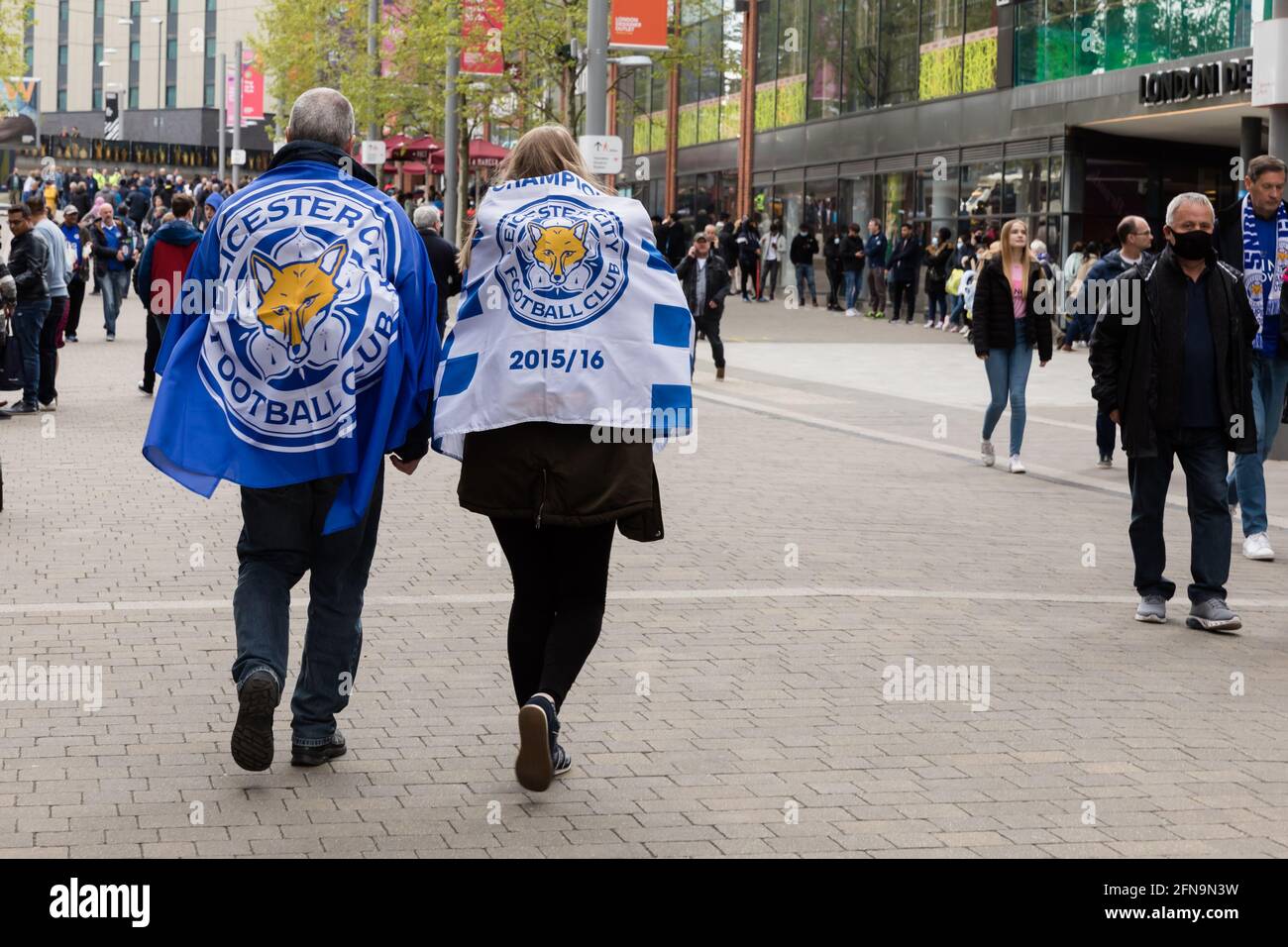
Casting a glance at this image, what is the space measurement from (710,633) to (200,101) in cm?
11271

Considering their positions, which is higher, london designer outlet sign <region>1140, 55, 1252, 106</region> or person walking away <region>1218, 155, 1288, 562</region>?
london designer outlet sign <region>1140, 55, 1252, 106</region>

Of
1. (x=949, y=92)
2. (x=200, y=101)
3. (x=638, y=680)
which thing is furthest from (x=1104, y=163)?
(x=200, y=101)

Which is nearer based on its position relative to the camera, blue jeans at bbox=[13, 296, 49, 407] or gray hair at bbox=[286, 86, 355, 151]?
gray hair at bbox=[286, 86, 355, 151]

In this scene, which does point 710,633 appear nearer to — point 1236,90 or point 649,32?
point 649,32

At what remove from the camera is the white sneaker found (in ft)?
32.6

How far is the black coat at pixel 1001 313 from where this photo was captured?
13758 millimetres

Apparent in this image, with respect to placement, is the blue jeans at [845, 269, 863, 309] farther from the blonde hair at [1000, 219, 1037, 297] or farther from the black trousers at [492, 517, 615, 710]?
the black trousers at [492, 517, 615, 710]

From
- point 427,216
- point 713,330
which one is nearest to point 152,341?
point 427,216

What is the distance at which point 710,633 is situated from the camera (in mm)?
7535

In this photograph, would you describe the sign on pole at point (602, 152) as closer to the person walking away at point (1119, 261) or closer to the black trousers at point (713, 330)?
the black trousers at point (713, 330)

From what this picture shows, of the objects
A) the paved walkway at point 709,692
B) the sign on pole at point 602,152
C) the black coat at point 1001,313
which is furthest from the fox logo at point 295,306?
the sign on pole at point 602,152

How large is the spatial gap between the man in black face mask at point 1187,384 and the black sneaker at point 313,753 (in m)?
4.06

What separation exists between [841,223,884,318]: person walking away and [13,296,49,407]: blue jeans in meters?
21.0

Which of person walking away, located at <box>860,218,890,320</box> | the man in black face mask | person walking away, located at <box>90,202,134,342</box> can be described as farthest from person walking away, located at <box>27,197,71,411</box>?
→ person walking away, located at <box>860,218,890,320</box>
